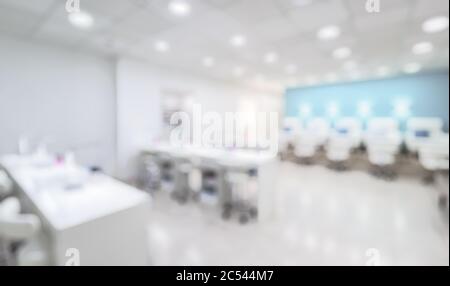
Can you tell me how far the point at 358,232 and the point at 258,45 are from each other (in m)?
3.18

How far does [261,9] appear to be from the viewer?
234 cm

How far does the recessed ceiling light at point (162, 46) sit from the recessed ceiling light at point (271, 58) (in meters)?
1.94

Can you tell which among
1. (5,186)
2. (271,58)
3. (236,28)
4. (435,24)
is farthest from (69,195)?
(435,24)

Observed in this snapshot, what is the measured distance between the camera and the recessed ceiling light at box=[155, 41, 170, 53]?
340 centimetres

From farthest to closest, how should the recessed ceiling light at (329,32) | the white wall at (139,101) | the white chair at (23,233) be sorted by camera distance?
the white wall at (139,101), the recessed ceiling light at (329,32), the white chair at (23,233)

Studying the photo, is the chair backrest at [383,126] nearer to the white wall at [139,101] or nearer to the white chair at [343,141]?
the white chair at [343,141]

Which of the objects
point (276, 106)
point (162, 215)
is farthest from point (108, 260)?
point (276, 106)

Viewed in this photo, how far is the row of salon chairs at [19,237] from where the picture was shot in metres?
1.10

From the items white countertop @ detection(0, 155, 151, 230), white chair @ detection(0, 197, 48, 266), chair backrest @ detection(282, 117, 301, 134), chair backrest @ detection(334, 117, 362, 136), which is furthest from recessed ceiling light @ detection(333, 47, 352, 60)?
white chair @ detection(0, 197, 48, 266)

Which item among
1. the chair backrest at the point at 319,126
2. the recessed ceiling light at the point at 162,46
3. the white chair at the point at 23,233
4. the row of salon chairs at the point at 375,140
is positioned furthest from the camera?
the chair backrest at the point at 319,126

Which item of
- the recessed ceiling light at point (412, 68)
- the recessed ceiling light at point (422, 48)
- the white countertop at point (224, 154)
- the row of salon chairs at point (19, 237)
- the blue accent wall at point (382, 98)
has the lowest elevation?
the row of salon chairs at point (19, 237)

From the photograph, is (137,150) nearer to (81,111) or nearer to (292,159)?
(81,111)

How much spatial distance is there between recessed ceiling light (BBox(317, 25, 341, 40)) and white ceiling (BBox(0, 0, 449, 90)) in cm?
8

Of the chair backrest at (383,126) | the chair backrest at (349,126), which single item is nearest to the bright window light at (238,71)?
the chair backrest at (349,126)
